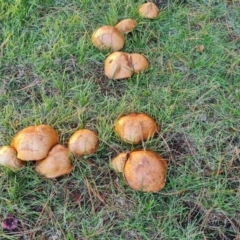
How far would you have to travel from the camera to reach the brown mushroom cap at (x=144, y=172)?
6.70 ft

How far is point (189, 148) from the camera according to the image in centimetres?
234

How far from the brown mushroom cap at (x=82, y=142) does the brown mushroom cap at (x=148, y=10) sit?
3.50 ft

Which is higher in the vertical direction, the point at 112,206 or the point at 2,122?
the point at 2,122

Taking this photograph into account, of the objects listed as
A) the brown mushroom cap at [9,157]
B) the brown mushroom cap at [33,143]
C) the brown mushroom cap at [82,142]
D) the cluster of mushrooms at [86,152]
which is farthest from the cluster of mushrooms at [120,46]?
the brown mushroom cap at [9,157]

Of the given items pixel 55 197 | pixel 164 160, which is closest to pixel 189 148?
pixel 164 160

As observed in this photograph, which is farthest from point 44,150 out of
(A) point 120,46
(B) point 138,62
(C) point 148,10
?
(C) point 148,10

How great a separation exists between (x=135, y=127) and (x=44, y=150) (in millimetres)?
469

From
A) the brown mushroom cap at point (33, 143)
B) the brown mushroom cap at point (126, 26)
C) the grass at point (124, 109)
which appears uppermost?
the brown mushroom cap at point (126, 26)

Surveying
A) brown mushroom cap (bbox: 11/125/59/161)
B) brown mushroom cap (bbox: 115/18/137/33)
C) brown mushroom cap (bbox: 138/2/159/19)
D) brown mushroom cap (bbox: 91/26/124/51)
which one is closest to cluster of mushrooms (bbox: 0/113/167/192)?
brown mushroom cap (bbox: 11/125/59/161)

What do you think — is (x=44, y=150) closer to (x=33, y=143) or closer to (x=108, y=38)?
(x=33, y=143)

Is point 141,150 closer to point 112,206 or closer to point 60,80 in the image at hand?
point 112,206

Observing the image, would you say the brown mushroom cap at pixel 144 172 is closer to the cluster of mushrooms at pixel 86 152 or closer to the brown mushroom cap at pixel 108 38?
the cluster of mushrooms at pixel 86 152

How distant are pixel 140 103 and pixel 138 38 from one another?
1.82 feet

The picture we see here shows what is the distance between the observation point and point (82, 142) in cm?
218
